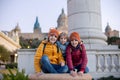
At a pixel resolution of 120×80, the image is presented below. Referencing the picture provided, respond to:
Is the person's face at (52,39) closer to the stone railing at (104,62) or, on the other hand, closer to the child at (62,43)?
the child at (62,43)

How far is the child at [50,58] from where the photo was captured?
3.96 meters

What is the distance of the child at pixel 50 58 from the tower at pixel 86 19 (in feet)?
15.8

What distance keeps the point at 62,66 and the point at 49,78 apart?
588 mm

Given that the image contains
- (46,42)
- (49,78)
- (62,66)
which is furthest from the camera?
(46,42)

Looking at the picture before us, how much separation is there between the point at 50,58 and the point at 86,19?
17.9 feet

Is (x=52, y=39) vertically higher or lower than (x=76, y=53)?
higher

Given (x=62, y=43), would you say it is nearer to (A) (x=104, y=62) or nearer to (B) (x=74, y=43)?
(B) (x=74, y=43)

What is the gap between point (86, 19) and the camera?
931 cm

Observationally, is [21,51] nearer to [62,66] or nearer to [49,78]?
[62,66]

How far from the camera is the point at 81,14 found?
9.29 metres

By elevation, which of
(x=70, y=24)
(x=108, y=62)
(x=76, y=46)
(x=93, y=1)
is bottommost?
(x=108, y=62)

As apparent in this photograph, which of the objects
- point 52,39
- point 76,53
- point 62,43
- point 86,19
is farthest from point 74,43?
point 86,19

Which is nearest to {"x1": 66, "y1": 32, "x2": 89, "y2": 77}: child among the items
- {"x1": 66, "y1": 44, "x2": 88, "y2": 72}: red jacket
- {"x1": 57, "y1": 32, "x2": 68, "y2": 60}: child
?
{"x1": 66, "y1": 44, "x2": 88, "y2": 72}: red jacket

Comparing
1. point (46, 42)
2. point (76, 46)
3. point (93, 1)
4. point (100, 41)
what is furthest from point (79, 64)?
point (93, 1)
